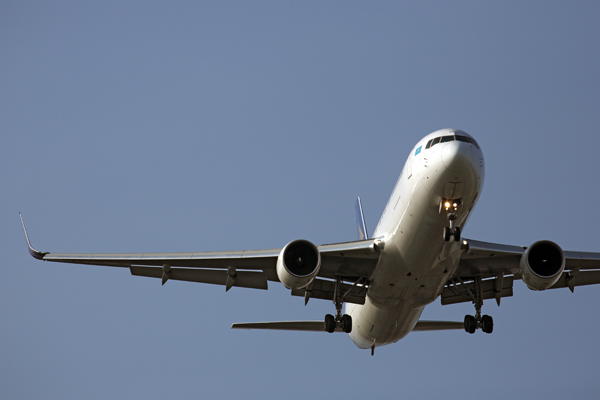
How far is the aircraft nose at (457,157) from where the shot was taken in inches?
738

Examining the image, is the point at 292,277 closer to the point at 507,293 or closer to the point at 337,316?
the point at 337,316

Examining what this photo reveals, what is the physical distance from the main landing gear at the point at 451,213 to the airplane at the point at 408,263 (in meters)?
0.03

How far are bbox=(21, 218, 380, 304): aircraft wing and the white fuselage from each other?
2.14 ft

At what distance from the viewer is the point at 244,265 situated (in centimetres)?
2395

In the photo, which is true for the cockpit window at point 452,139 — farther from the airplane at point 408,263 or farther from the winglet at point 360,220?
the winglet at point 360,220

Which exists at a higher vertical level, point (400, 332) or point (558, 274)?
point (558, 274)

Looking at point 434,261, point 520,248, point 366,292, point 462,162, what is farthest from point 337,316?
point 462,162

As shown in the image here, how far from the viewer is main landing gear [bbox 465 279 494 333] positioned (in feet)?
80.6

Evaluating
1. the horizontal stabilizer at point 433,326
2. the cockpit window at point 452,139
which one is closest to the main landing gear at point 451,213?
the cockpit window at point 452,139

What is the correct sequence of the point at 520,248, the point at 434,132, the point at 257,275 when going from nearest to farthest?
the point at 434,132 → the point at 520,248 → the point at 257,275

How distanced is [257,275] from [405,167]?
23.2 ft

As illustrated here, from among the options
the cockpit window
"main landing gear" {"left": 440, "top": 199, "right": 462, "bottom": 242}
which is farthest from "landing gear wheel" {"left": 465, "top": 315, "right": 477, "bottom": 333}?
the cockpit window

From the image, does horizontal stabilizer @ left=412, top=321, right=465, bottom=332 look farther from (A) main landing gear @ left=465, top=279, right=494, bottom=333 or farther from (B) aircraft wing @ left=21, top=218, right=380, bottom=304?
(B) aircraft wing @ left=21, top=218, right=380, bottom=304

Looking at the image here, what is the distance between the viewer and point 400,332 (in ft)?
84.9
